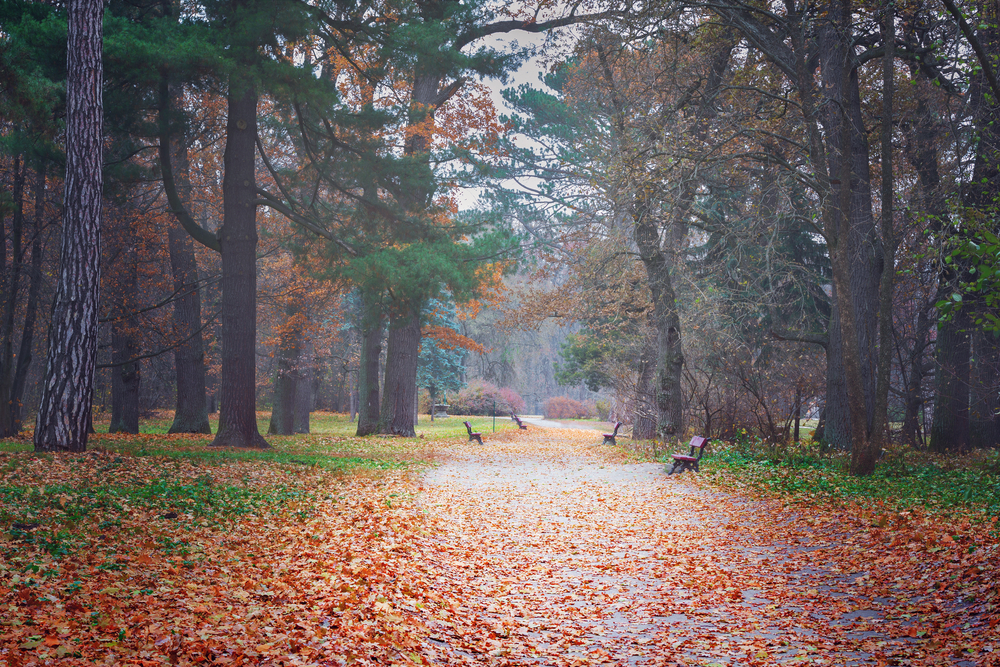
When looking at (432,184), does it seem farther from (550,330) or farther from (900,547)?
(550,330)

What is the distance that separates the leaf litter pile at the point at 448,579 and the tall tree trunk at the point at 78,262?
988 mm

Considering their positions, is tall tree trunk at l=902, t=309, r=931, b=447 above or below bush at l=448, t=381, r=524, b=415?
above

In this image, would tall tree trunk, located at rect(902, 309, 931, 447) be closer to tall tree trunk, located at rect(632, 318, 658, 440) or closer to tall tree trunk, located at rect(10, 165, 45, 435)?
tall tree trunk, located at rect(632, 318, 658, 440)

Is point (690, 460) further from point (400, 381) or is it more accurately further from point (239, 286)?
point (400, 381)

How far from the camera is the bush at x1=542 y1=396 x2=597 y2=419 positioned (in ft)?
161

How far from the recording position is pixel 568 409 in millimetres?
49625

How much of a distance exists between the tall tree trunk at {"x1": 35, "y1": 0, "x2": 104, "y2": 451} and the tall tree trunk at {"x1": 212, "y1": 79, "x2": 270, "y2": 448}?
159 inches

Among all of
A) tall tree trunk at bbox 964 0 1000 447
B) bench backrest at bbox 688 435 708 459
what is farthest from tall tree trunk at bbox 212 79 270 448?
tall tree trunk at bbox 964 0 1000 447

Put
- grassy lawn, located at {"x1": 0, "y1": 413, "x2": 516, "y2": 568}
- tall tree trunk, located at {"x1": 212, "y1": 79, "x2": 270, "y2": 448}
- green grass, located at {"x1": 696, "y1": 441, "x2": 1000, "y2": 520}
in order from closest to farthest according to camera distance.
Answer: grassy lawn, located at {"x1": 0, "y1": 413, "x2": 516, "y2": 568} → green grass, located at {"x1": 696, "y1": 441, "x2": 1000, "y2": 520} → tall tree trunk, located at {"x1": 212, "y1": 79, "x2": 270, "y2": 448}

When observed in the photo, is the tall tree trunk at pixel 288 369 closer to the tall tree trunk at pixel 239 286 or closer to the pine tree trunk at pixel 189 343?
the pine tree trunk at pixel 189 343

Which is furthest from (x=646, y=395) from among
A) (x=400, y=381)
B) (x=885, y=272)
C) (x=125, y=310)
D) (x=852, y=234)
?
(x=125, y=310)

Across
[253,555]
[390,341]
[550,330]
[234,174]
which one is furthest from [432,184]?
[550,330]

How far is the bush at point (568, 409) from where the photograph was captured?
49.0m

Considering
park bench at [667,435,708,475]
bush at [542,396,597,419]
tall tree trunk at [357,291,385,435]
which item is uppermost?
tall tree trunk at [357,291,385,435]
